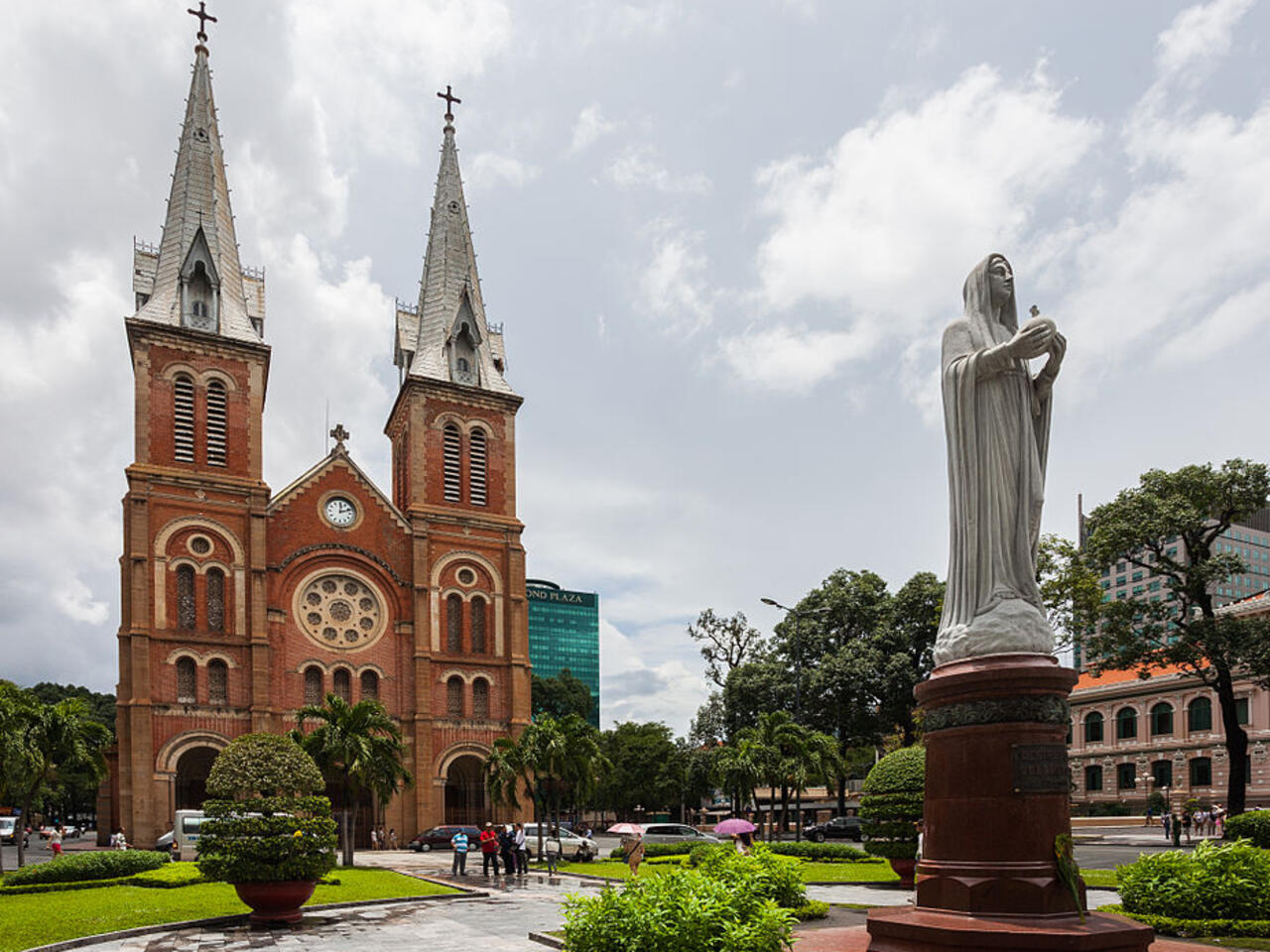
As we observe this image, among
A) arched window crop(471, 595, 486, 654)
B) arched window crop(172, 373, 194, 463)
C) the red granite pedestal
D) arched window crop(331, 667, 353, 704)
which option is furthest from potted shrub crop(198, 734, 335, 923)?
arched window crop(471, 595, 486, 654)

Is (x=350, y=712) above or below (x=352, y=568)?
below

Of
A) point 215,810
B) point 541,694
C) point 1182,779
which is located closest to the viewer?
point 215,810

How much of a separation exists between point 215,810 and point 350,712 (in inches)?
597

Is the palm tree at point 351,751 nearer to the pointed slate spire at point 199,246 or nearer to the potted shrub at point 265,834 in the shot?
the potted shrub at point 265,834

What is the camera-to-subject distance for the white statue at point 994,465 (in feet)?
31.4

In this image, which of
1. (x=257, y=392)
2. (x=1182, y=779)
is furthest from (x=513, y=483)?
(x=1182, y=779)

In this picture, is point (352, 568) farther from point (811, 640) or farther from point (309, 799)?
point (309, 799)

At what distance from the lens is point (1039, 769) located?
28.5 feet

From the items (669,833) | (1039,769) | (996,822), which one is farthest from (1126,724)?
(996,822)

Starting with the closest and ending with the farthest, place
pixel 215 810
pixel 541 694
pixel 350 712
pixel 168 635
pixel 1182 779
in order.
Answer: pixel 215 810 < pixel 350 712 < pixel 168 635 < pixel 1182 779 < pixel 541 694

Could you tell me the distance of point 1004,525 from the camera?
32.4ft

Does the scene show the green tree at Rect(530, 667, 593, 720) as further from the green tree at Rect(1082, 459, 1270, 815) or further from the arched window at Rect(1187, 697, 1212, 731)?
the green tree at Rect(1082, 459, 1270, 815)

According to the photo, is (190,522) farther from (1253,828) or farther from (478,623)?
(1253,828)

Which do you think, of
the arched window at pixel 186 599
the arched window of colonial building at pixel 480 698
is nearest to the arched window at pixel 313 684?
the arched window at pixel 186 599
